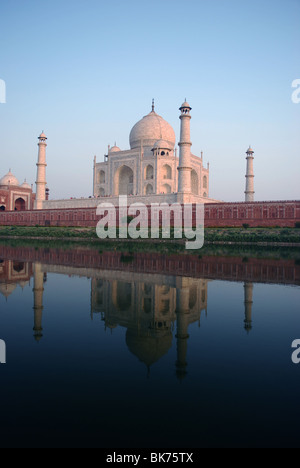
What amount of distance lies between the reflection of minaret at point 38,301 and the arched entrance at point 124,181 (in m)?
26.0

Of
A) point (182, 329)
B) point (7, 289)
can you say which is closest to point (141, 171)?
point (7, 289)

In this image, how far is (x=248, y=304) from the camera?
721 centimetres

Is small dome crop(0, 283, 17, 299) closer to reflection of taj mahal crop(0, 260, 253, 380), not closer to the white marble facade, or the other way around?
reflection of taj mahal crop(0, 260, 253, 380)

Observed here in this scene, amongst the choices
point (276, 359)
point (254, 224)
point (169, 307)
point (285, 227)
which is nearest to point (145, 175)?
point (254, 224)

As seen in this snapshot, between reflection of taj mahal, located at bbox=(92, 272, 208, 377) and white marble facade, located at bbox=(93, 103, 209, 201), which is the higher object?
white marble facade, located at bbox=(93, 103, 209, 201)

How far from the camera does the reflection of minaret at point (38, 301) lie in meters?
5.41

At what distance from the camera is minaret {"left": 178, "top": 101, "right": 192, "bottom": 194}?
1096 inches

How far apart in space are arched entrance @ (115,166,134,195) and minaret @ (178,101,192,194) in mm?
10004

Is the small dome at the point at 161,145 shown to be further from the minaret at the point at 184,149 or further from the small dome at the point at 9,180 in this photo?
the small dome at the point at 9,180

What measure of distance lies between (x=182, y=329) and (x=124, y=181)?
33.4 m

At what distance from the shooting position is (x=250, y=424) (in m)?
2.97

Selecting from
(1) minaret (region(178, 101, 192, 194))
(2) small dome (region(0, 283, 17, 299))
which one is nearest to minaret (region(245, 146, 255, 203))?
(1) minaret (region(178, 101, 192, 194))

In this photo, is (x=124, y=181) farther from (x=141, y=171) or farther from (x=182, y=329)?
(x=182, y=329)

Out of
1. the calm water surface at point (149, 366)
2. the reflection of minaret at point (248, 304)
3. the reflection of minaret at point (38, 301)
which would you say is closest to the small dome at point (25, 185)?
the reflection of minaret at point (38, 301)
